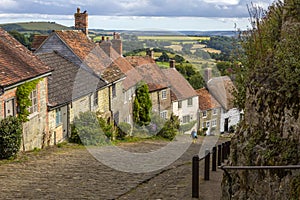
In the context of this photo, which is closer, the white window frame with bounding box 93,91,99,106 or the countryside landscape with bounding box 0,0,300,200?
the countryside landscape with bounding box 0,0,300,200

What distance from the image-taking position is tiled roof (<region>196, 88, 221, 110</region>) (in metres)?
51.8

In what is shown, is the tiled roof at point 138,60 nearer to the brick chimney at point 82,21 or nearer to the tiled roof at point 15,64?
the brick chimney at point 82,21

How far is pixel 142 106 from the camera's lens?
116 feet

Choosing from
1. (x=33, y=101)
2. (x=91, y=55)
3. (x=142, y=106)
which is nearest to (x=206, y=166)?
(x=33, y=101)

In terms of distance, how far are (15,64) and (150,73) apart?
2392 cm

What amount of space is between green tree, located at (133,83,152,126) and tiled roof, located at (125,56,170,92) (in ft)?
10.9

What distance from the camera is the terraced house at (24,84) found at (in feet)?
53.4

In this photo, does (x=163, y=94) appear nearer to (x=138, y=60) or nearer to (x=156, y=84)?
(x=156, y=84)

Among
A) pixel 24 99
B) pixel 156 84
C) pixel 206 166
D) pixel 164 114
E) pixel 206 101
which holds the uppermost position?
pixel 24 99

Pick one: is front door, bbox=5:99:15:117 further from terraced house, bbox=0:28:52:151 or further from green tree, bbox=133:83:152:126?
green tree, bbox=133:83:152:126

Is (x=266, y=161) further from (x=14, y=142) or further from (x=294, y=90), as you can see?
(x=14, y=142)

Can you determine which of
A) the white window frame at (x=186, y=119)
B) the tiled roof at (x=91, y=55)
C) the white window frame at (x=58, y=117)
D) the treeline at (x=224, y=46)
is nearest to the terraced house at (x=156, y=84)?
the white window frame at (x=186, y=119)

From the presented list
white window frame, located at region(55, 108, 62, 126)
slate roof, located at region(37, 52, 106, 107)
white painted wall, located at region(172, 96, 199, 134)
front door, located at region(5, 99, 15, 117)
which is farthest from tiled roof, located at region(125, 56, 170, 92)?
front door, located at region(5, 99, 15, 117)

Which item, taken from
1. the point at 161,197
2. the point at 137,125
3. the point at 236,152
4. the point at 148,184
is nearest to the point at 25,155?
the point at 148,184
